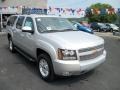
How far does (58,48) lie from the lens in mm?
5832

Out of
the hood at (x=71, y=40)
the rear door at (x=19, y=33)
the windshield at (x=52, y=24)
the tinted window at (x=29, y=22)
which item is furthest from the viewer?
the rear door at (x=19, y=33)

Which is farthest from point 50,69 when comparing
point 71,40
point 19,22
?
point 19,22

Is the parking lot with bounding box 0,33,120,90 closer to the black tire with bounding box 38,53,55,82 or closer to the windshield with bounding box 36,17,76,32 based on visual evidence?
the black tire with bounding box 38,53,55,82

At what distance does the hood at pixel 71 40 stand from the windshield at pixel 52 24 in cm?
41

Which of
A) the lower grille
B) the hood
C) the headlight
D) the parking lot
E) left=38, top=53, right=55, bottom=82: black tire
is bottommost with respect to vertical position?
the parking lot

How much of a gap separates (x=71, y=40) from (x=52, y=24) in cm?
146

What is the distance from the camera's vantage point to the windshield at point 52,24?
7.04 m

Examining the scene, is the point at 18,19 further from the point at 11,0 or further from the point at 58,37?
the point at 11,0

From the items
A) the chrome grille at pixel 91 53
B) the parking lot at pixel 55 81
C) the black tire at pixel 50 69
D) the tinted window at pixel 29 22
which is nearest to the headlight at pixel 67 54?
the chrome grille at pixel 91 53

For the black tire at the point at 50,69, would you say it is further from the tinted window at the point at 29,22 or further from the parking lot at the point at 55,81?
the tinted window at the point at 29,22

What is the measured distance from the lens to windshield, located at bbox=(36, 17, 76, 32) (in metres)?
7.04

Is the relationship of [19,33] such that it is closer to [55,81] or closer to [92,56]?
[55,81]

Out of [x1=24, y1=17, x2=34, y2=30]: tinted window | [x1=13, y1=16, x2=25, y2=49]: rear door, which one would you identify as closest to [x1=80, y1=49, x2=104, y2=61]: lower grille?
[x1=24, y1=17, x2=34, y2=30]: tinted window

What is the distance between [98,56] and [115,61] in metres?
2.71
